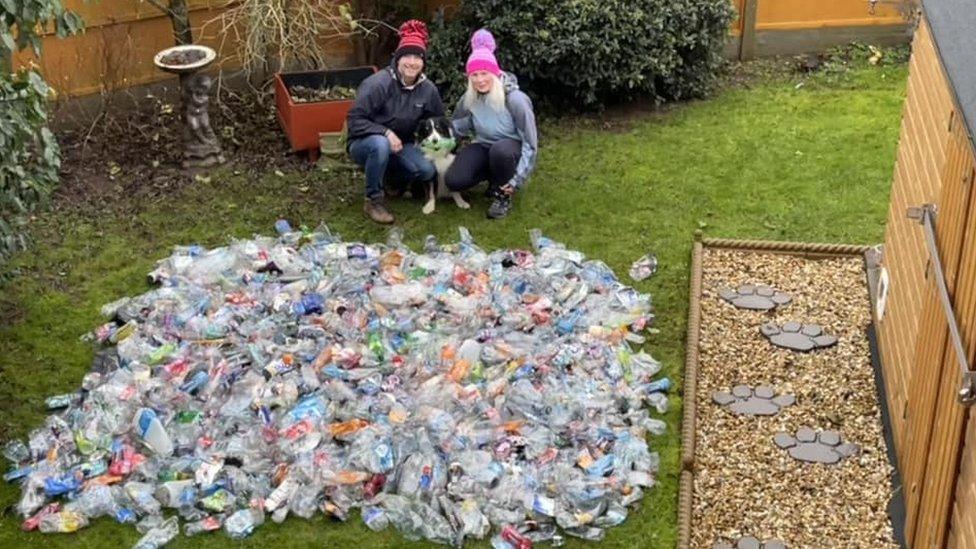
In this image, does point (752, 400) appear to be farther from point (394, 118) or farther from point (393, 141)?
point (394, 118)

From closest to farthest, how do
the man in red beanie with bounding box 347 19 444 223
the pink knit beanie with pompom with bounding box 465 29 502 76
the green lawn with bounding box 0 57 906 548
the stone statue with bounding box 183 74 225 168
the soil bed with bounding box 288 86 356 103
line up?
the green lawn with bounding box 0 57 906 548 < the pink knit beanie with pompom with bounding box 465 29 502 76 < the man in red beanie with bounding box 347 19 444 223 < the stone statue with bounding box 183 74 225 168 < the soil bed with bounding box 288 86 356 103

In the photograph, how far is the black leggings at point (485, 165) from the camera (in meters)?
8.55

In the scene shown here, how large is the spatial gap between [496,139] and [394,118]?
68cm

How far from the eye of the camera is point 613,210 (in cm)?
876

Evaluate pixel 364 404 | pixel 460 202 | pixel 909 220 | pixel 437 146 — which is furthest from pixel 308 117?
pixel 909 220

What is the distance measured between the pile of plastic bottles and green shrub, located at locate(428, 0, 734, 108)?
8.05 ft

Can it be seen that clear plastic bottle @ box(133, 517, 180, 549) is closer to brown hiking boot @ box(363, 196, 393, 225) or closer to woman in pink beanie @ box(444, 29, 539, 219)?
brown hiking boot @ box(363, 196, 393, 225)

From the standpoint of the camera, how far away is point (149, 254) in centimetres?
828

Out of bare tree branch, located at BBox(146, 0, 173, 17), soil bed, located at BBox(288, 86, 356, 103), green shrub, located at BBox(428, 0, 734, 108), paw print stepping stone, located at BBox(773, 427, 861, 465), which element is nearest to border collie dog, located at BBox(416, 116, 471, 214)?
soil bed, located at BBox(288, 86, 356, 103)

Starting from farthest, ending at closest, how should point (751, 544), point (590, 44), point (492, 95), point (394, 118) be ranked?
1. point (590, 44)
2. point (394, 118)
3. point (492, 95)
4. point (751, 544)

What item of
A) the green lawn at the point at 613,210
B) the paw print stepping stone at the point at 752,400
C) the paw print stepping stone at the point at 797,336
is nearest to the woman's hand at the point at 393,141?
the green lawn at the point at 613,210

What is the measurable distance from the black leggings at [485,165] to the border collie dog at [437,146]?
57 mm

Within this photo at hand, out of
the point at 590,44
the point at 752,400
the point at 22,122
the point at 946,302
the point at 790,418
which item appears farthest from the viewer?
the point at 590,44

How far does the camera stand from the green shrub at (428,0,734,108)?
9.77 metres
